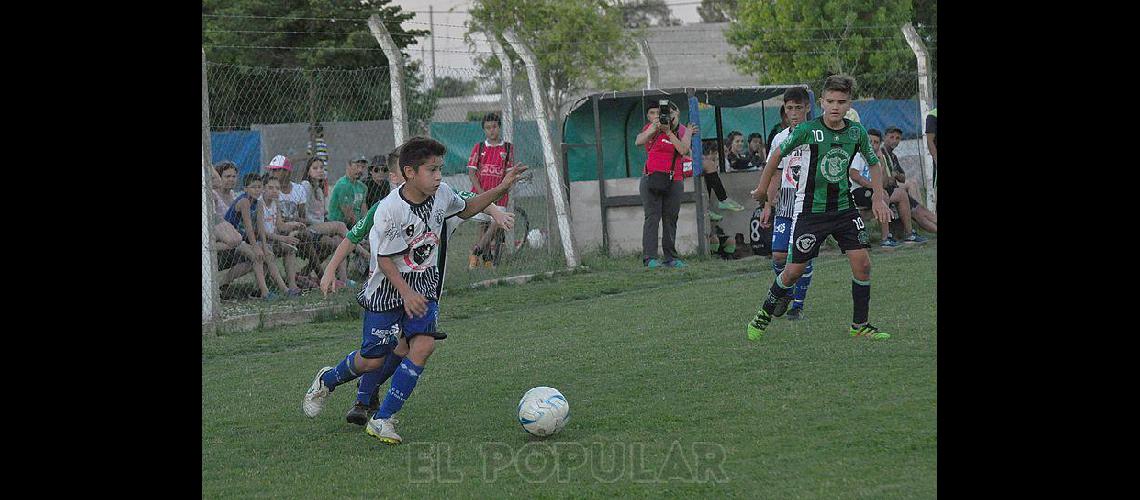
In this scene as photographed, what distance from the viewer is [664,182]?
1405 cm

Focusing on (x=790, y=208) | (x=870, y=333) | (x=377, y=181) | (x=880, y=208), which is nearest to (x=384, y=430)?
(x=870, y=333)

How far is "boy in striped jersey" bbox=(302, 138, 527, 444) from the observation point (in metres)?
6.16

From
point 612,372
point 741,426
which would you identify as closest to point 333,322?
point 612,372

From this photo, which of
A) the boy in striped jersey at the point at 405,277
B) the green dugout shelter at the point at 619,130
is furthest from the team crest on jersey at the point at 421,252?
the green dugout shelter at the point at 619,130

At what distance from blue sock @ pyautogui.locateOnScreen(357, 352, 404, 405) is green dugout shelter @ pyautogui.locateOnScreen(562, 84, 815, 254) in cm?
886

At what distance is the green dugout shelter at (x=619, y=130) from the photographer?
15461 mm

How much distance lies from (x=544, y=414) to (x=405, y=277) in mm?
1133

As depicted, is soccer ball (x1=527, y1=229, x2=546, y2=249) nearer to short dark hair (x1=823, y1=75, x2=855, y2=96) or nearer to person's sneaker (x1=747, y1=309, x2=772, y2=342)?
person's sneaker (x1=747, y1=309, x2=772, y2=342)

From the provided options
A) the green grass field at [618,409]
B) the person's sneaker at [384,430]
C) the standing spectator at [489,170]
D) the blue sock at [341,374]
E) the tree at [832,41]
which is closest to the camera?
the green grass field at [618,409]

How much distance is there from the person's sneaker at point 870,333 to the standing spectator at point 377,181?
5.88m

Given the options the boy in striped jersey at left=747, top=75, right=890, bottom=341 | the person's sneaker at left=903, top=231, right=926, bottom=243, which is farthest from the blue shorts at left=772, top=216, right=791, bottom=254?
the person's sneaker at left=903, top=231, right=926, bottom=243

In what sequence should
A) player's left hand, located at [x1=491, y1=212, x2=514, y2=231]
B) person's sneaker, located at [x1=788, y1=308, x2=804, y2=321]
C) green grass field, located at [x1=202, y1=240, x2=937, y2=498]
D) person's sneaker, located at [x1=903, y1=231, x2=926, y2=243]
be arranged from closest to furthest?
1. green grass field, located at [x1=202, y1=240, x2=937, y2=498]
2. player's left hand, located at [x1=491, y1=212, x2=514, y2=231]
3. person's sneaker, located at [x1=788, y1=308, x2=804, y2=321]
4. person's sneaker, located at [x1=903, y1=231, x2=926, y2=243]

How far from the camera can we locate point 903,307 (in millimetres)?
9516

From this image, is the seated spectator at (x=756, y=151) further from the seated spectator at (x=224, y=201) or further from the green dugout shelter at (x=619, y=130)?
the seated spectator at (x=224, y=201)
